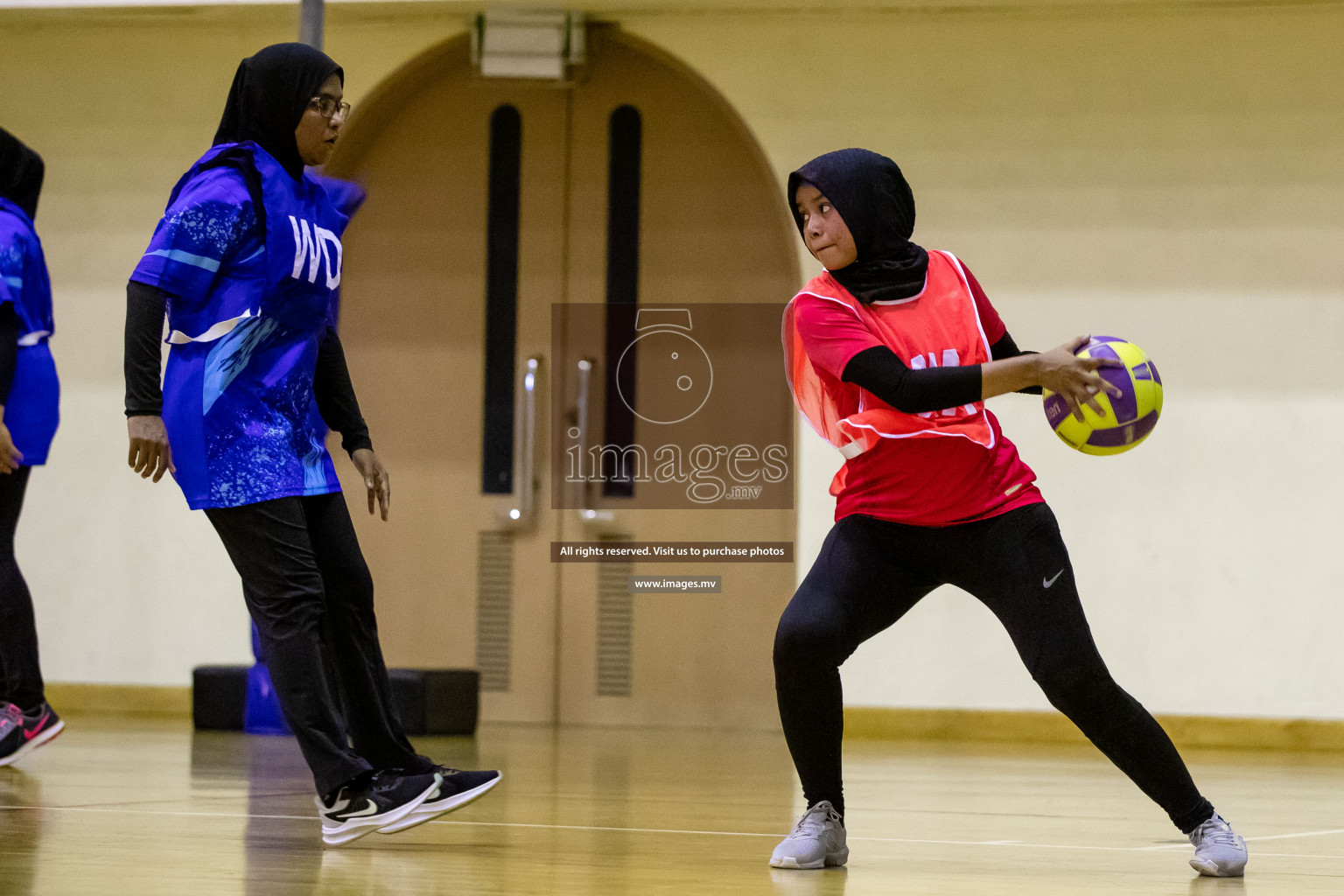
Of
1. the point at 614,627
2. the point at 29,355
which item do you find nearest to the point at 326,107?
the point at 29,355

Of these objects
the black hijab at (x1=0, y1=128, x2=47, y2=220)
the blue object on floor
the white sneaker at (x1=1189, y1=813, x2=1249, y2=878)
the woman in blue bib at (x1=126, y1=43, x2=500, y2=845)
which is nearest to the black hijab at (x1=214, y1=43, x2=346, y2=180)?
the woman in blue bib at (x1=126, y1=43, x2=500, y2=845)

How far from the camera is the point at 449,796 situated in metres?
2.38

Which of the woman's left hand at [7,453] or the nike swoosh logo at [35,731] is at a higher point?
the woman's left hand at [7,453]

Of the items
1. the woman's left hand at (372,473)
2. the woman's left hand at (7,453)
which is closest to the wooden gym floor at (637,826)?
the woman's left hand at (372,473)

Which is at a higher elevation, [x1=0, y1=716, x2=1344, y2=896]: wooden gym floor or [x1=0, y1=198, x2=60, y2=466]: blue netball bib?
[x1=0, y1=198, x2=60, y2=466]: blue netball bib

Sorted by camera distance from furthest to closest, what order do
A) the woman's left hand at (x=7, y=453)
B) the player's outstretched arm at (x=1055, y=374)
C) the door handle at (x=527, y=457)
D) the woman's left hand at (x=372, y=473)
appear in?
1. the door handle at (x=527, y=457)
2. the woman's left hand at (x=7, y=453)
3. the woman's left hand at (x=372, y=473)
4. the player's outstretched arm at (x=1055, y=374)

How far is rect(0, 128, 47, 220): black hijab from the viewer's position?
357 cm

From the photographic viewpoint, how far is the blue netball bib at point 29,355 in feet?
11.3

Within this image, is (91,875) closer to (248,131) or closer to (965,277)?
(248,131)

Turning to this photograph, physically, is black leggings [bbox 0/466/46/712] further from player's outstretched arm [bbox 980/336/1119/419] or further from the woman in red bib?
player's outstretched arm [bbox 980/336/1119/419]

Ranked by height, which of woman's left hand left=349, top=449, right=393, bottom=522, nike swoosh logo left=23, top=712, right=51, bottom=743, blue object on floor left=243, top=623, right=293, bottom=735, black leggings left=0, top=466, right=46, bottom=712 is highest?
woman's left hand left=349, top=449, right=393, bottom=522

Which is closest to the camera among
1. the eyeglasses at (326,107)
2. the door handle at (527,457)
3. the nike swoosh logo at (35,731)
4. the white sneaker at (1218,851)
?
the white sneaker at (1218,851)

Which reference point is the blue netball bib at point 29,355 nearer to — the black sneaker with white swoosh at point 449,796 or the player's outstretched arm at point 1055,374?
the black sneaker with white swoosh at point 449,796

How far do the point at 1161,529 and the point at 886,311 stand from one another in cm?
311
